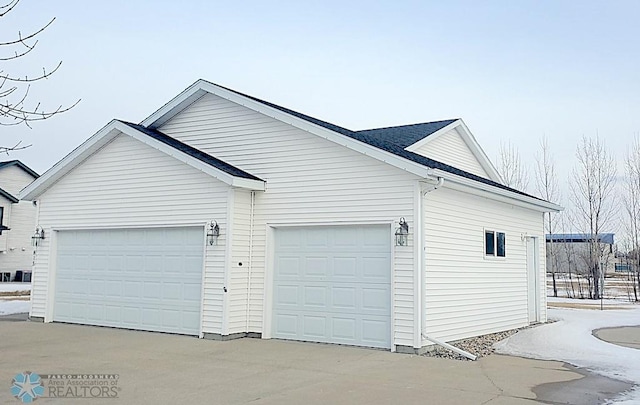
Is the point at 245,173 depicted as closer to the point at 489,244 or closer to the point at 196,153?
the point at 196,153

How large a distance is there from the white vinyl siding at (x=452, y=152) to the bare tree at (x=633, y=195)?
13.1 metres

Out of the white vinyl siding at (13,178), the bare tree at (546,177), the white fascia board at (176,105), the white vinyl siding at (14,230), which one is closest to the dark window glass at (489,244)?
the white fascia board at (176,105)

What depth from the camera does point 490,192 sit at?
12.1 metres

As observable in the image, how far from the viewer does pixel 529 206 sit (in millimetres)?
14344

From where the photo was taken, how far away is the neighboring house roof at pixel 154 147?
11.5m

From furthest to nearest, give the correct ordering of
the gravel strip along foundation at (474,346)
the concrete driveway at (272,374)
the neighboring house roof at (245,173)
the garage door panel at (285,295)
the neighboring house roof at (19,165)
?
the neighboring house roof at (19,165), the garage door panel at (285,295), the neighboring house roof at (245,173), the gravel strip along foundation at (474,346), the concrete driveway at (272,374)

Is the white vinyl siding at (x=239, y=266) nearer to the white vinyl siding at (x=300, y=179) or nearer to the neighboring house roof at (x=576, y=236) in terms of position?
the white vinyl siding at (x=300, y=179)

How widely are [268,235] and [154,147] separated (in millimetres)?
3145

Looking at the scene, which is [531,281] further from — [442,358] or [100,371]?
[100,371]

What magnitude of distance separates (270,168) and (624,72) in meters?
10.4

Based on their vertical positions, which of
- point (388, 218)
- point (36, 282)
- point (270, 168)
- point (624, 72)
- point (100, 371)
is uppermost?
point (624, 72)

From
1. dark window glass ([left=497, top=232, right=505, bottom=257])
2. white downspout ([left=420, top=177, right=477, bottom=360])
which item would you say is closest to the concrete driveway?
white downspout ([left=420, top=177, right=477, bottom=360])

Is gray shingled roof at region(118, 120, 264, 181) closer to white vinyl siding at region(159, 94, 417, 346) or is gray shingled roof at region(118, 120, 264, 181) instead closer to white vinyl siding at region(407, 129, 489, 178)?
white vinyl siding at region(159, 94, 417, 346)

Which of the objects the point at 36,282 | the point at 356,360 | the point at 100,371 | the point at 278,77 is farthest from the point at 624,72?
the point at 36,282
